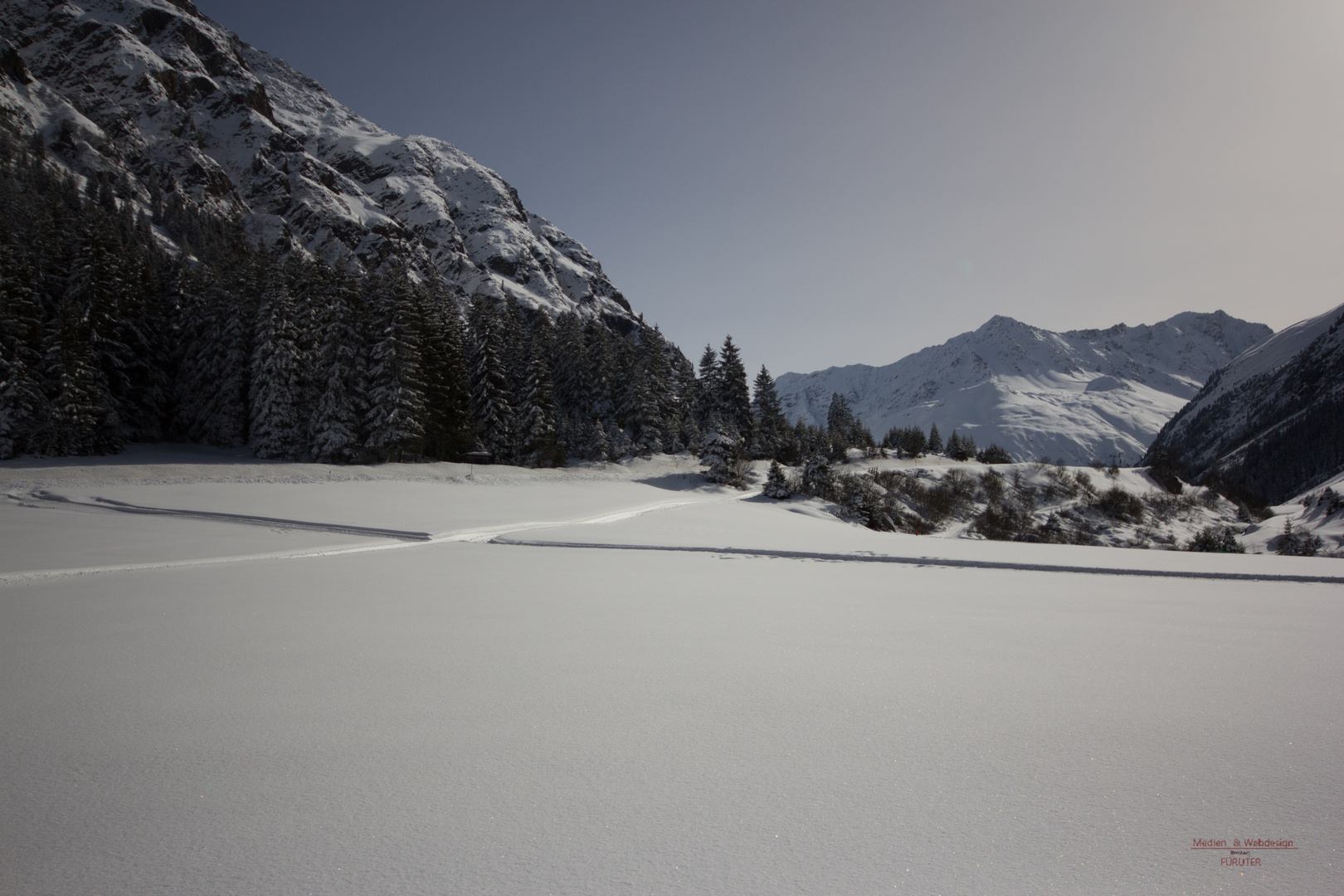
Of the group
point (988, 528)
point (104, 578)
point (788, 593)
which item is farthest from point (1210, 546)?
point (104, 578)

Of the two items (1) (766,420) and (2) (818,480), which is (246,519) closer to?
(2) (818,480)

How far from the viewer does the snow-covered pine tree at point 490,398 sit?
40344 mm

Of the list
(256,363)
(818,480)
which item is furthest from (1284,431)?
(256,363)

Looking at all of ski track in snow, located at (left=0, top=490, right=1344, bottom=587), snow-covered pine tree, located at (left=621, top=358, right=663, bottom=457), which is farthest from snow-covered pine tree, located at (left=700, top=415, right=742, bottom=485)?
ski track in snow, located at (left=0, top=490, right=1344, bottom=587)

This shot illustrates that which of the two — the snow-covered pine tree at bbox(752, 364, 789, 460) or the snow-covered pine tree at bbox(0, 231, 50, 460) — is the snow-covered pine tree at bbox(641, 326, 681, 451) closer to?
the snow-covered pine tree at bbox(752, 364, 789, 460)

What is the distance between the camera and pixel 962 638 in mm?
5074

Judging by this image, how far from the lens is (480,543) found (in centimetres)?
1323

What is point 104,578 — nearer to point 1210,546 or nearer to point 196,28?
point 1210,546

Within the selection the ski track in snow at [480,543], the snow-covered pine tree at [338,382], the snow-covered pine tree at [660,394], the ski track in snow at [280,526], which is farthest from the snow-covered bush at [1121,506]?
the snow-covered pine tree at [338,382]

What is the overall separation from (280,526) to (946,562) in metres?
16.6

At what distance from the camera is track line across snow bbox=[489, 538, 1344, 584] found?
28.7ft

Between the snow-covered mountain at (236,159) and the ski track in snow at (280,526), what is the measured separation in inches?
4219

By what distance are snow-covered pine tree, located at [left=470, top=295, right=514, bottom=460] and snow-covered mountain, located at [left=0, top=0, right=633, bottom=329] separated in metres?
82.7

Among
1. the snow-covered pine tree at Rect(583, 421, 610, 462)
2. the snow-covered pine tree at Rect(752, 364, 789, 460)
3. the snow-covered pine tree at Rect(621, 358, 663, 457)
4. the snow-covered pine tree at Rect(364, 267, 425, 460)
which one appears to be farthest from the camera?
the snow-covered pine tree at Rect(752, 364, 789, 460)
